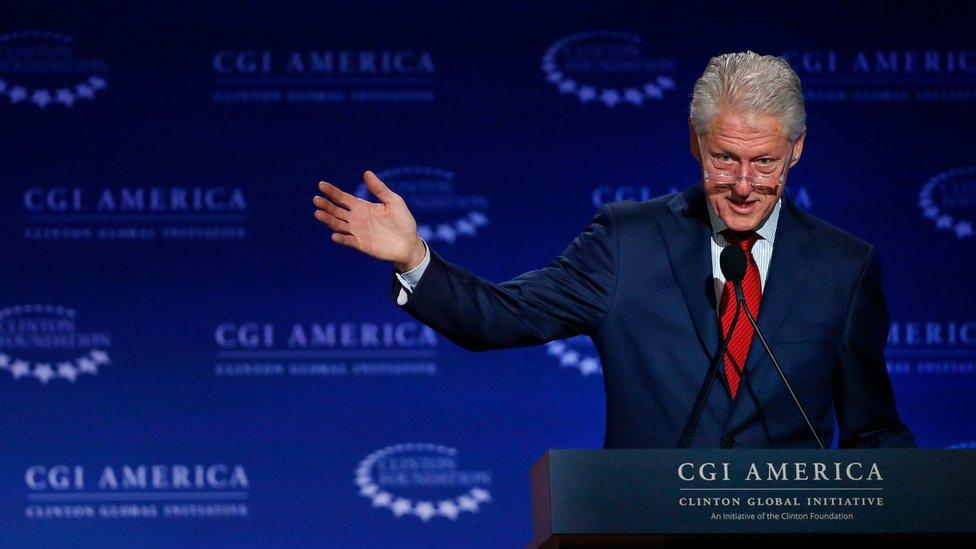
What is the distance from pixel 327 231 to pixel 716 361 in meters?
2.55

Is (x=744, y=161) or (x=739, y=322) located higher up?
(x=744, y=161)

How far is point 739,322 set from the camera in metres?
2.32

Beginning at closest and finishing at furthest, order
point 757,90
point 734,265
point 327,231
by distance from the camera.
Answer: point 734,265, point 757,90, point 327,231

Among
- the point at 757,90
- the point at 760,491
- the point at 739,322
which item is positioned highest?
the point at 757,90

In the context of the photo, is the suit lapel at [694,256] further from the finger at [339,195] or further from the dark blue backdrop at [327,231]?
the dark blue backdrop at [327,231]

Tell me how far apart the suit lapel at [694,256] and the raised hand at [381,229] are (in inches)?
18.6

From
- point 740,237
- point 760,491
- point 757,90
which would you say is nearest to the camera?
point 760,491

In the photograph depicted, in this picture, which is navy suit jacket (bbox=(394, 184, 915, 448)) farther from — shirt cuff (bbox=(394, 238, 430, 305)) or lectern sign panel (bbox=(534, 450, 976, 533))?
lectern sign panel (bbox=(534, 450, 976, 533))

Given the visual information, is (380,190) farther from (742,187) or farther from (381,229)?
(742,187)

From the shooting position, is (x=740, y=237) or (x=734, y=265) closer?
(x=734, y=265)

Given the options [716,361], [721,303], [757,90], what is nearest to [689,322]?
[721,303]

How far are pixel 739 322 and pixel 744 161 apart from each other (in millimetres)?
265

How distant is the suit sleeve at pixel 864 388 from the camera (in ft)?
7.73

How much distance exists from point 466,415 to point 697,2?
155 centimetres
